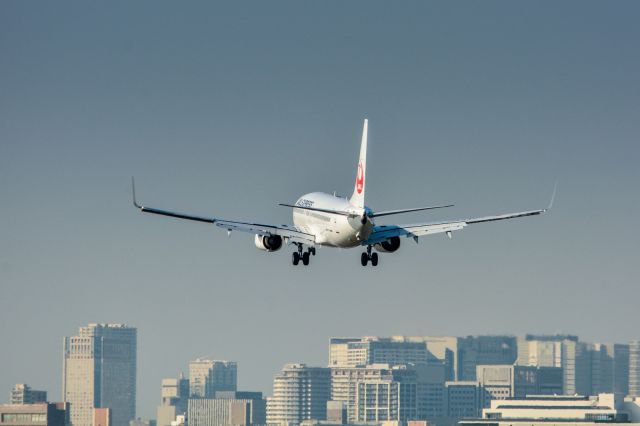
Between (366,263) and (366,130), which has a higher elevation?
(366,130)

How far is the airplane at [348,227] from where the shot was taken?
186625mm

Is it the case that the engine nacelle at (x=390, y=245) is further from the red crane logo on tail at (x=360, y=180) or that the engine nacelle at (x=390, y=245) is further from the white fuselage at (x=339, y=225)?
the red crane logo on tail at (x=360, y=180)

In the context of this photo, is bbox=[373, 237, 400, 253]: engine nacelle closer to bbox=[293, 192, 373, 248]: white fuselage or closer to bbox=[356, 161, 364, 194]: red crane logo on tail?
bbox=[293, 192, 373, 248]: white fuselage

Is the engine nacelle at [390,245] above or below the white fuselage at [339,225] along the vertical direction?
below

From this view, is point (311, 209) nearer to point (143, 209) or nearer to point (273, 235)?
point (273, 235)

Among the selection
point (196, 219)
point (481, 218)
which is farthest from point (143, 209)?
point (481, 218)

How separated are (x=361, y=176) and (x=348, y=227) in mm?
5646

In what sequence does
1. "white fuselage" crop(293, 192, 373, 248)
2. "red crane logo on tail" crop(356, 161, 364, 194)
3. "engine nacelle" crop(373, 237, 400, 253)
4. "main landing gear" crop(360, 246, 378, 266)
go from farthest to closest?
"main landing gear" crop(360, 246, 378, 266)
"engine nacelle" crop(373, 237, 400, 253)
"red crane logo on tail" crop(356, 161, 364, 194)
"white fuselage" crop(293, 192, 373, 248)

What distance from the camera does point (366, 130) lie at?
634ft

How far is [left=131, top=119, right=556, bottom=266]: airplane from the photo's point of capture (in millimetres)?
186625

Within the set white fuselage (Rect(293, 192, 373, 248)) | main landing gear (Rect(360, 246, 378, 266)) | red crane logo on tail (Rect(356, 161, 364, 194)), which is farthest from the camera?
main landing gear (Rect(360, 246, 378, 266))

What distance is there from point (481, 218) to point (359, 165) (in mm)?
12602

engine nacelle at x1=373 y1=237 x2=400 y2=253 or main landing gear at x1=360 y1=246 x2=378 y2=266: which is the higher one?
engine nacelle at x1=373 y1=237 x2=400 y2=253

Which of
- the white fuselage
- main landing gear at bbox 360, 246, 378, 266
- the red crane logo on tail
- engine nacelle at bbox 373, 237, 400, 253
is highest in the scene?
the red crane logo on tail
